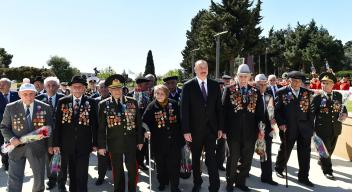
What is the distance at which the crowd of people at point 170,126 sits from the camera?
18.4ft

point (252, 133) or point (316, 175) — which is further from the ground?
point (252, 133)

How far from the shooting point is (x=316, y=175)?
303 inches

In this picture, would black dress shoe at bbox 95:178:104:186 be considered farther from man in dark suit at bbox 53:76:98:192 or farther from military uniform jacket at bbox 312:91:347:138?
military uniform jacket at bbox 312:91:347:138

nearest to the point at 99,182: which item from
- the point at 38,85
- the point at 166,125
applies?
the point at 166,125

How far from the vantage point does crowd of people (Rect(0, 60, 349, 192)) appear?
5.61 metres

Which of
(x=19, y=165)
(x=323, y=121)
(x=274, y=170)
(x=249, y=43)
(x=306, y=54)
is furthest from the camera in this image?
(x=306, y=54)

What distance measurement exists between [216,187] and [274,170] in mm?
2603

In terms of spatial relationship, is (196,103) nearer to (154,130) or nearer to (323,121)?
(154,130)

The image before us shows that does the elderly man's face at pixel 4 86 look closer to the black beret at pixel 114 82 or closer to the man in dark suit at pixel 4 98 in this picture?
the man in dark suit at pixel 4 98

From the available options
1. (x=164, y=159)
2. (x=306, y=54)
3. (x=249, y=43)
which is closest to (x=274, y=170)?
(x=164, y=159)

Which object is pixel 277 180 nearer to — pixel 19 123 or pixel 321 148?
pixel 321 148

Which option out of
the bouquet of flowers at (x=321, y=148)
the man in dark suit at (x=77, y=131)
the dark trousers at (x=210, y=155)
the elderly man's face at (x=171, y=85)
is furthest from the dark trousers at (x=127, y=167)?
the bouquet of flowers at (x=321, y=148)

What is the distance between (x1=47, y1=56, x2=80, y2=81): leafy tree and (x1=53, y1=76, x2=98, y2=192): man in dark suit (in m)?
74.8

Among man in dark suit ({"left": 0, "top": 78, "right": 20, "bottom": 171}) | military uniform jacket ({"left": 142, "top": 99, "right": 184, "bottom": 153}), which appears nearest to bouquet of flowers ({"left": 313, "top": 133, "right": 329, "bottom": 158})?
military uniform jacket ({"left": 142, "top": 99, "right": 184, "bottom": 153})
